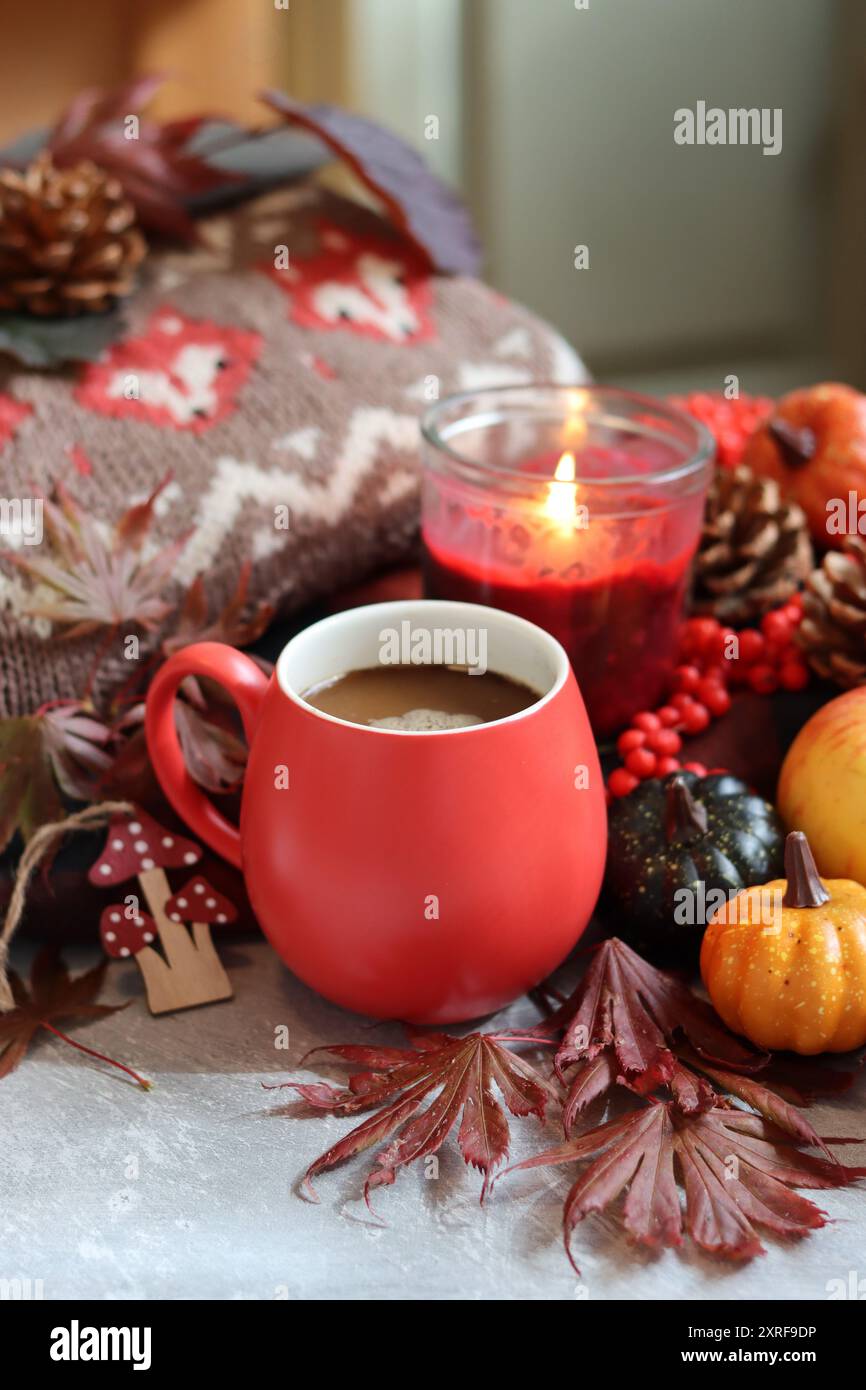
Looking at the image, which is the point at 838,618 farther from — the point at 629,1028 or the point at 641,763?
the point at 629,1028

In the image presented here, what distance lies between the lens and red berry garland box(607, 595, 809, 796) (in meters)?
0.62

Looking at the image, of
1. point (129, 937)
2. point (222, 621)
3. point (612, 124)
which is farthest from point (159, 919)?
point (612, 124)

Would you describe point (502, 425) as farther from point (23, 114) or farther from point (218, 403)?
point (23, 114)

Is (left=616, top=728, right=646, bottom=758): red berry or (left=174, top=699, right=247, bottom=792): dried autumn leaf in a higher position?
(left=174, top=699, right=247, bottom=792): dried autumn leaf

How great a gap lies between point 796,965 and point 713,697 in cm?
17

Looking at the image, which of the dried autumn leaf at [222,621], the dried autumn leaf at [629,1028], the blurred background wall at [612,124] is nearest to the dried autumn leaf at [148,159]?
the blurred background wall at [612,124]

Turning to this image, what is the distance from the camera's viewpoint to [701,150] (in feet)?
3.80

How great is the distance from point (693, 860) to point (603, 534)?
0.47 ft

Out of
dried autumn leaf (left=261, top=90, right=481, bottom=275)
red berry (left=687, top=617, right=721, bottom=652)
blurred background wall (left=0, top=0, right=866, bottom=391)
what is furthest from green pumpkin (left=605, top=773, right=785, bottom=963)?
blurred background wall (left=0, top=0, right=866, bottom=391)

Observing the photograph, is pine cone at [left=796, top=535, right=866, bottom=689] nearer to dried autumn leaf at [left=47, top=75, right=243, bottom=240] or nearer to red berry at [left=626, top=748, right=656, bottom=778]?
red berry at [left=626, top=748, right=656, bottom=778]

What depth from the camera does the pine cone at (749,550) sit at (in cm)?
67

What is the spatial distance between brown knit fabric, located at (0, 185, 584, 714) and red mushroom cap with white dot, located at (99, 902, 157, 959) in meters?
0.10

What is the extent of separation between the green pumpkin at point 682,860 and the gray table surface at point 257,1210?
→ 88 millimetres
